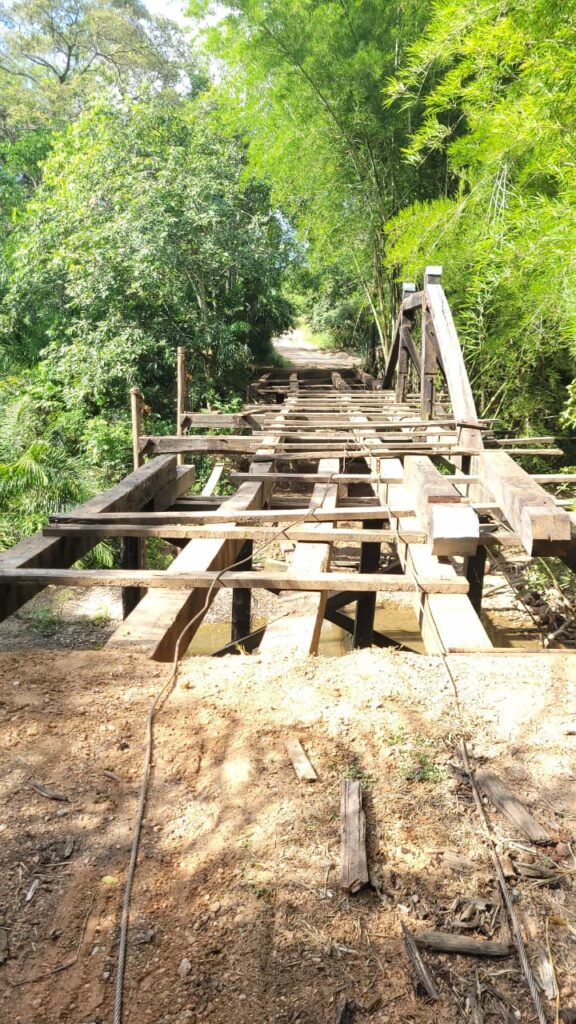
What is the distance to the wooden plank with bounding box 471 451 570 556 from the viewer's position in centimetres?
225

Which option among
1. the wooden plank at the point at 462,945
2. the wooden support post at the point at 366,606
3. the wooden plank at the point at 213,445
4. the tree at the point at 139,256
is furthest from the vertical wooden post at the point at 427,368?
the tree at the point at 139,256

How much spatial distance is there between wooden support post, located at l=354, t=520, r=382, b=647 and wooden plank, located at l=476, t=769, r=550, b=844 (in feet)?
11.1

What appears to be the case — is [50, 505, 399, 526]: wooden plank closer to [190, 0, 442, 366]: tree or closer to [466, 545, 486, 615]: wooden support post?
[466, 545, 486, 615]: wooden support post

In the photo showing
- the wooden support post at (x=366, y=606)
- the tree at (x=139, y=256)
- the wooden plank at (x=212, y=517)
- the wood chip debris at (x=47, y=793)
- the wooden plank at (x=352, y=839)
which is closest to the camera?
the wooden plank at (x=352, y=839)

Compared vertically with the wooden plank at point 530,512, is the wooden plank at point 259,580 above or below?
below

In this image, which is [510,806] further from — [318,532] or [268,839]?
[318,532]

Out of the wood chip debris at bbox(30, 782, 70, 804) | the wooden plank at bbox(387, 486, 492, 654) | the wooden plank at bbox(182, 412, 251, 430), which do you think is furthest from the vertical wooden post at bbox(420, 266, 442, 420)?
the wood chip debris at bbox(30, 782, 70, 804)

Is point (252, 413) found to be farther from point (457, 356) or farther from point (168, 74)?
point (168, 74)

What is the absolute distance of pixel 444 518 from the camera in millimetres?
2449

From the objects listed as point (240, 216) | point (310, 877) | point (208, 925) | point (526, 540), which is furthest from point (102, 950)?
point (240, 216)

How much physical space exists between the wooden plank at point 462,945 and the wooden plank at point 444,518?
Result: 1347 mm

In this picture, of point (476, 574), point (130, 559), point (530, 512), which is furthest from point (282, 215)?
point (530, 512)

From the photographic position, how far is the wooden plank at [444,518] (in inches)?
92.4

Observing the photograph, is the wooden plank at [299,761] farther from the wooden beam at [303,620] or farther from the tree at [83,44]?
the tree at [83,44]
